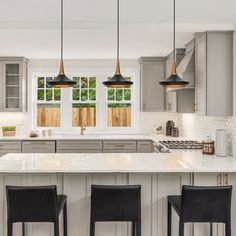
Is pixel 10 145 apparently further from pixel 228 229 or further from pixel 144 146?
pixel 228 229

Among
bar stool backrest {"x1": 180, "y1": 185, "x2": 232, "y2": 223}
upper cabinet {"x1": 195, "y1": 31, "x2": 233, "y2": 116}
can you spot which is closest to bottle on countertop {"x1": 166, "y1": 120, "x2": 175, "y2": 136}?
upper cabinet {"x1": 195, "y1": 31, "x2": 233, "y2": 116}

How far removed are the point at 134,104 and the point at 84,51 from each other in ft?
5.45

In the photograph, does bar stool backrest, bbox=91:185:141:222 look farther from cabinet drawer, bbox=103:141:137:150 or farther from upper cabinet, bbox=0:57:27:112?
upper cabinet, bbox=0:57:27:112

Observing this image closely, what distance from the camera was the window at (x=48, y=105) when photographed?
6566mm

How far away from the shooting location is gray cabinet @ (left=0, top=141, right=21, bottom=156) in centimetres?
572

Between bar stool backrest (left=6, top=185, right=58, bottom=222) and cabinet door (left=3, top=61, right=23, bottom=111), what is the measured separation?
3715 millimetres

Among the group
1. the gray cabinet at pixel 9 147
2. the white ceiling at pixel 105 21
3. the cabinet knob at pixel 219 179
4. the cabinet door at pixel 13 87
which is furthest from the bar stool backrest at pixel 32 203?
the cabinet door at pixel 13 87

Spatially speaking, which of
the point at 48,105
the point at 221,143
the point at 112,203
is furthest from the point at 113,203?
the point at 48,105

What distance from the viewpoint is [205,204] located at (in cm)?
264

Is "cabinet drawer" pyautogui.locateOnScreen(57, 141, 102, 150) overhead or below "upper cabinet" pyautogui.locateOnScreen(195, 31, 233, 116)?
below

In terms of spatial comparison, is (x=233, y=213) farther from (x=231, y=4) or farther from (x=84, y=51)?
(x=84, y=51)

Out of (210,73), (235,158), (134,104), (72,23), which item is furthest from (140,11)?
(134,104)

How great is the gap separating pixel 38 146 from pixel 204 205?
12.3ft

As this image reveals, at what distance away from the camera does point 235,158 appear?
142 inches
